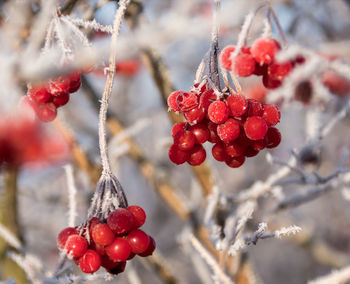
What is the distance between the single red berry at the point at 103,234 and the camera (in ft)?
2.82

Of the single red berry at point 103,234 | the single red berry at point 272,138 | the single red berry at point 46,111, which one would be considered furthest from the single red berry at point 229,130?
the single red berry at point 46,111

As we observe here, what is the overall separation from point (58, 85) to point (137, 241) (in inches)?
16.5

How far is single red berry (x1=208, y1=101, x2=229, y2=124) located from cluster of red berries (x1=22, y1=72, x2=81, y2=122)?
1.16 feet

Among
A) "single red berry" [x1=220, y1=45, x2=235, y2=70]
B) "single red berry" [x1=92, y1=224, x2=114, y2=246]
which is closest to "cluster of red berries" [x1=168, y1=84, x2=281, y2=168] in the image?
"single red berry" [x1=220, y1=45, x2=235, y2=70]

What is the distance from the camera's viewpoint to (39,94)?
0.99 m

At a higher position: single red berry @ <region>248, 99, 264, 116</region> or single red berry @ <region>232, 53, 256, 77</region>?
single red berry @ <region>232, 53, 256, 77</region>

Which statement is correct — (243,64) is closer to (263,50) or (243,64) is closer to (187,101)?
(263,50)

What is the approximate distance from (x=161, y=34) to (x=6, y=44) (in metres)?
1.17

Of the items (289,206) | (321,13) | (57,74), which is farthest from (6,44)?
(321,13)

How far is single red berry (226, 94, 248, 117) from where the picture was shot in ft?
2.91

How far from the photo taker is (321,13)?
279 cm

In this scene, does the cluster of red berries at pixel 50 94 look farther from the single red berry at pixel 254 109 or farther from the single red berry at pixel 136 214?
the single red berry at pixel 254 109

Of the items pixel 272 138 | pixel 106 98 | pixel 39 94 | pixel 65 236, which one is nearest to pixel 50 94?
pixel 39 94

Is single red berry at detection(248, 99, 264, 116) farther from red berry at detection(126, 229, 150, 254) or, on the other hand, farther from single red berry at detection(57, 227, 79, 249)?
single red berry at detection(57, 227, 79, 249)
